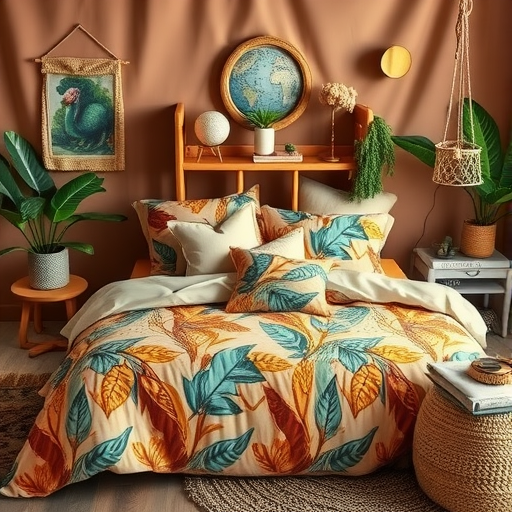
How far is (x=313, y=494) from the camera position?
307 centimetres

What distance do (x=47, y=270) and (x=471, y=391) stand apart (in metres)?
2.24

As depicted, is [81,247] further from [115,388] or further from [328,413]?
[328,413]

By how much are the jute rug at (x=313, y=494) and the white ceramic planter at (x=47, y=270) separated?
1.48m

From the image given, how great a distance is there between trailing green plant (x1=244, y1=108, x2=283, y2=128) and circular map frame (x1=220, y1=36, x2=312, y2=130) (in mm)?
36

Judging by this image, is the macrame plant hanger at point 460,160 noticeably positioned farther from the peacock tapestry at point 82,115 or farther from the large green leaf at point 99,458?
the large green leaf at point 99,458

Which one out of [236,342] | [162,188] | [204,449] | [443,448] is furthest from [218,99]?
[443,448]

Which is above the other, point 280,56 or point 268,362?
point 280,56

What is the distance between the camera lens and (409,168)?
15.1 feet

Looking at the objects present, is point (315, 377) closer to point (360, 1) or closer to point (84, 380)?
point (84, 380)

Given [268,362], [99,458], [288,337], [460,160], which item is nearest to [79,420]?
[99,458]

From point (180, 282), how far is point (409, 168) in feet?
5.09

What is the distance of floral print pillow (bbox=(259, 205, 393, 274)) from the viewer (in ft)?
12.9

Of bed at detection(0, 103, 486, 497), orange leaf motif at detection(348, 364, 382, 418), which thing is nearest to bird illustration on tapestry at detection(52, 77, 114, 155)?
bed at detection(0, 103, 486, 497)

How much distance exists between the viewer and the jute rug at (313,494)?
2.98 meters
